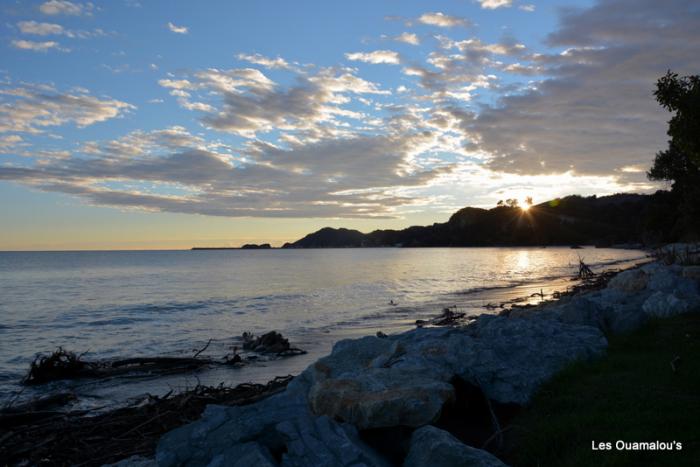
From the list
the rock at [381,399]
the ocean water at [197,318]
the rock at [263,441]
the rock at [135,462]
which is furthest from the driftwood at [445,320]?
the rock at [263,441]

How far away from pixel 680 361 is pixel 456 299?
117ft

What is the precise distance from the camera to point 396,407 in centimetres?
761

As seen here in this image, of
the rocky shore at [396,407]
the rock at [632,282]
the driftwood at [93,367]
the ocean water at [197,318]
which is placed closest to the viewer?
the rocky shore at [396,407]

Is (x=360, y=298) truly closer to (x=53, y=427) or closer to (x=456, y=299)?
(x=456, y=299)

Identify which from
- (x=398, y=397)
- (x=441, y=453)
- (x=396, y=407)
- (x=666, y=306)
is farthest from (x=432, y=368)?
(x=666, y=306)

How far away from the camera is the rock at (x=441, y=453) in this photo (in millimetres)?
6258

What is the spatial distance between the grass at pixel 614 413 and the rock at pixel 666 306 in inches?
202

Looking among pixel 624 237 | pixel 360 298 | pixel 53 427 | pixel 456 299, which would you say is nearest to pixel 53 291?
pixel 360 298

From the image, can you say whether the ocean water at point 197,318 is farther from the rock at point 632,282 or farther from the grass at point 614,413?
the grass at point 614,413

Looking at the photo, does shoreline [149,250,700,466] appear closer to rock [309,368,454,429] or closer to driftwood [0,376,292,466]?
rock [309,368,454,429]

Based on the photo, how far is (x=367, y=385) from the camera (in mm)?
8266

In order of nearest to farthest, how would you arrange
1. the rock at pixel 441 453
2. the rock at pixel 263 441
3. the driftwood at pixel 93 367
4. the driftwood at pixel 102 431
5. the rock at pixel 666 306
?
1. the rock at pixel 441 453
2. the rock at pixel 263 441
3. the driftwood at pixel 102 431
4. the rock at pixel 666 306
5. the driftwood at pixel 93 367

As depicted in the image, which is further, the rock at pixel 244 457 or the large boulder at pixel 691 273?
the large boulder at pixel 691 273

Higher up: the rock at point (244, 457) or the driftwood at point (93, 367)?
the rock at point (244, 457)
